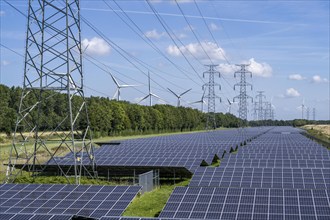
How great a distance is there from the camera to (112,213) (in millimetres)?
19688

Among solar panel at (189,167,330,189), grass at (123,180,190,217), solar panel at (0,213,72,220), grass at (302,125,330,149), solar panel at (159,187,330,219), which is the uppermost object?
grass at (302,125,330,149)

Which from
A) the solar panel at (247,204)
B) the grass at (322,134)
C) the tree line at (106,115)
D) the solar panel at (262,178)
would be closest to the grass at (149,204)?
the solar panel at (262,178)

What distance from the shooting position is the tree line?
83769mm

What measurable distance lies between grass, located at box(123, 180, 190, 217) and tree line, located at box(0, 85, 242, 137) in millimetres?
42164

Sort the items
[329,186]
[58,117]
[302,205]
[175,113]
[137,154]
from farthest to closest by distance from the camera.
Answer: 1. [175,113]
2. [58,117]
3. [137,154]
4. [329,186]
5. [302,205]

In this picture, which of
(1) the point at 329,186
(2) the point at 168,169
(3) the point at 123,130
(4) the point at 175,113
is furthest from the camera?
(4) the point at 175,113

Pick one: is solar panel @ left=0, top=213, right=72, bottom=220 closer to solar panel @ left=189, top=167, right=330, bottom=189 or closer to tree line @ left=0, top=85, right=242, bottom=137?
solar panel @ left=189, top=167, right=330, bottom=189

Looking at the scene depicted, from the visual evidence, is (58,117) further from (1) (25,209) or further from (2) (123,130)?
(1) (25,209)

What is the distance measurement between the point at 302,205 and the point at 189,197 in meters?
4.86

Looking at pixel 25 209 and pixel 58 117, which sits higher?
pixel 58 117

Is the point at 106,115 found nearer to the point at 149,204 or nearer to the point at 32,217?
the point at 149,204

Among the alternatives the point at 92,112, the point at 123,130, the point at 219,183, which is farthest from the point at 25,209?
the point at 123,130

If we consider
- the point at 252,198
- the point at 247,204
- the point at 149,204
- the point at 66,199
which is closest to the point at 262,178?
the point at 252,198

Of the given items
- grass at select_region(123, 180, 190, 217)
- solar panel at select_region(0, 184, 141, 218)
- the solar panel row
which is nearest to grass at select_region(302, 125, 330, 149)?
grass at select_region(123, 180, 190, 217)
